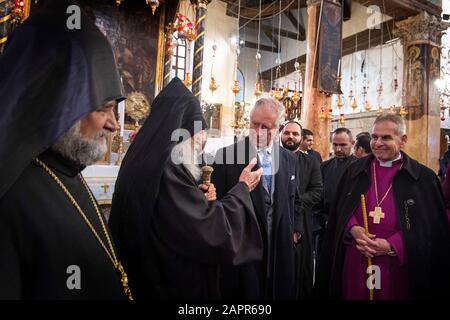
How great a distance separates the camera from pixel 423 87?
13.0 m

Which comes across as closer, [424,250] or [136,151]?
[136,151]

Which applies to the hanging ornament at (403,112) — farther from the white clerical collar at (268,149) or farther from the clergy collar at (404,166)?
the white clerical collar at (268,149)

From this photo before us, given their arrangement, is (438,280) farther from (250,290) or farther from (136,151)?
(136,151)

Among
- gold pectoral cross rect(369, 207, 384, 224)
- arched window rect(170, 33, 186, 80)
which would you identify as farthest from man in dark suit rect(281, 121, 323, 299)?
arched window rect(170, 33, 186, 80)

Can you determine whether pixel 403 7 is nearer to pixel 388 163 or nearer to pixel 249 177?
pixel 388 163

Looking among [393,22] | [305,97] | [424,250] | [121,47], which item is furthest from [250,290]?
[393,22]

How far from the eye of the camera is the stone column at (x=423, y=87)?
510 inches

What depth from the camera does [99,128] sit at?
152 centimetres

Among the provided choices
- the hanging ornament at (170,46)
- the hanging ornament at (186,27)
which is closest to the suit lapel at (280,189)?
the hanging ornament at (186,27)

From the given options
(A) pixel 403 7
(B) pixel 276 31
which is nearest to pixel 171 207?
(A) pixel 403 7

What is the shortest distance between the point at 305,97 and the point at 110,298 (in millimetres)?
9218

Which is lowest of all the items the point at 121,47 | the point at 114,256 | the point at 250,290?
the point at 250,290

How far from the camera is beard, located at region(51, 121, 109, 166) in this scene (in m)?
1.41
